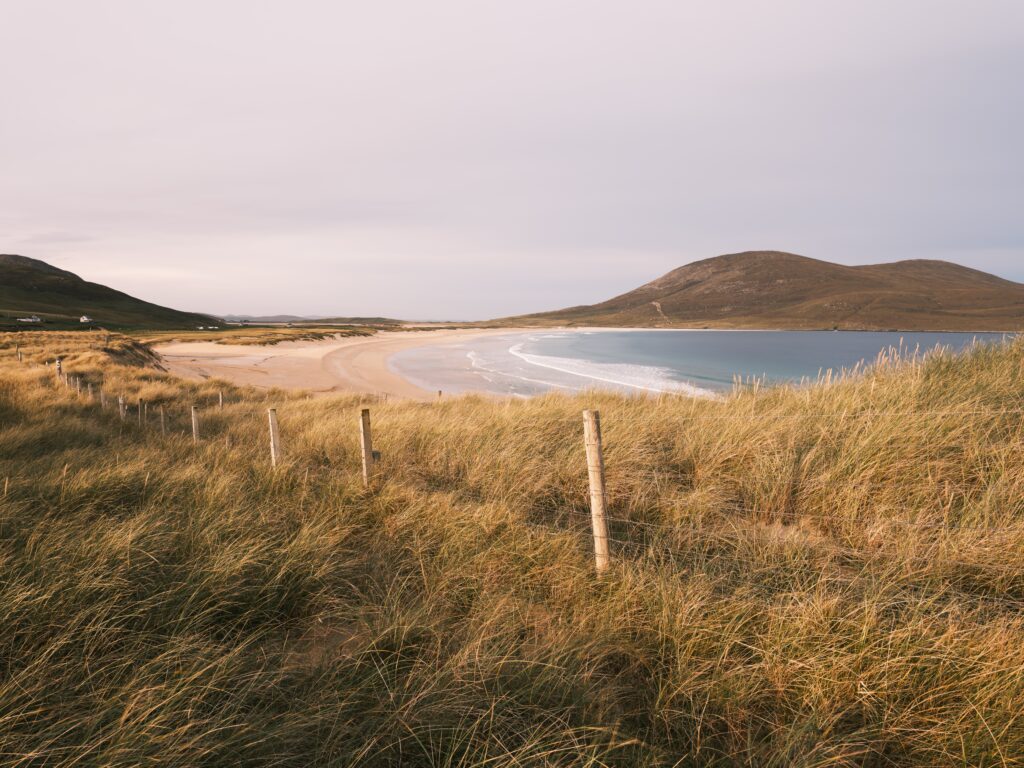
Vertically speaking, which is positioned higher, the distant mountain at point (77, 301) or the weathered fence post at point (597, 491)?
the distant mountain at point (77, 301)

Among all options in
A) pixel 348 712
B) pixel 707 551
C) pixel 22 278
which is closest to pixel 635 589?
pixel 707 551

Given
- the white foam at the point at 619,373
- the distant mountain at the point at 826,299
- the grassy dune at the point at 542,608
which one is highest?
the distant mountain at the point at 826,299

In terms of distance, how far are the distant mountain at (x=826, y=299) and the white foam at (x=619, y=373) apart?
61.7 m

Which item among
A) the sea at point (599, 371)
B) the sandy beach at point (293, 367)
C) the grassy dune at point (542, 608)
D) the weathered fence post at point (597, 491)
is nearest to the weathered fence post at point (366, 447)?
the grassy dune at point (542, 608)

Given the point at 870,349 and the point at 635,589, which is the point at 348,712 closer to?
the point at 635,589

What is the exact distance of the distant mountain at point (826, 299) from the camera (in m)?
102

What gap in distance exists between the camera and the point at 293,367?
117ft

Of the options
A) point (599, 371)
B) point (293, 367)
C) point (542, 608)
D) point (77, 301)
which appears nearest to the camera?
point (542, 608)

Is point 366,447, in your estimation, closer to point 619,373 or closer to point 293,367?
point 619,373

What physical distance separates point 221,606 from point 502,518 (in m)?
2.33

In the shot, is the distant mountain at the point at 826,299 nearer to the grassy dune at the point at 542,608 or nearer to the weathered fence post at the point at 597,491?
the grassy dune at the point at 542,608

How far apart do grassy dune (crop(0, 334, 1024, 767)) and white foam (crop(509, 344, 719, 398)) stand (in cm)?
2001

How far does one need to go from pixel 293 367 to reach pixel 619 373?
980 inches

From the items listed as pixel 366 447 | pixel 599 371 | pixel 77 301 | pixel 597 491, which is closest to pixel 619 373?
pixel 599 371
